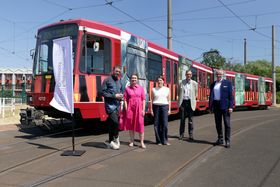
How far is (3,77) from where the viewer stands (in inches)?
2997

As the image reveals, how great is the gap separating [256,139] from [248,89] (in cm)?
2172

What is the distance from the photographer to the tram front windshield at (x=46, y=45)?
11.7 meters

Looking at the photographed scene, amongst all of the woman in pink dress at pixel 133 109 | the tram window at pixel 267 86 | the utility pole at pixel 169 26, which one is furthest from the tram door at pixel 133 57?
the tram window at pixel 267 86

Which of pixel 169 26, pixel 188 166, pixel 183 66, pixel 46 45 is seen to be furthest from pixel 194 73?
pixel 188 166

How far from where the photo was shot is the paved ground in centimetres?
626

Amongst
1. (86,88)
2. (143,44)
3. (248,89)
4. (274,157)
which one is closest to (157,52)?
(143,44)

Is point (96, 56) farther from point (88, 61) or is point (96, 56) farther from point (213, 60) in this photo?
point (213, 60)

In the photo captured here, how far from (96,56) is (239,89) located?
20.6m

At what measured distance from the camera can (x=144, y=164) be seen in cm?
745

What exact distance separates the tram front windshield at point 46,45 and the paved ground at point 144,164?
238cm

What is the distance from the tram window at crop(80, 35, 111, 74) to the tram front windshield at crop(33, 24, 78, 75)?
2.14 feet

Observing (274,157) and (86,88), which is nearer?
Result: (274,157)

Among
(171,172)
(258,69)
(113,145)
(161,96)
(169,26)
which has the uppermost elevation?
(169,26)

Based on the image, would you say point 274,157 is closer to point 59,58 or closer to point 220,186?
point 220,186
